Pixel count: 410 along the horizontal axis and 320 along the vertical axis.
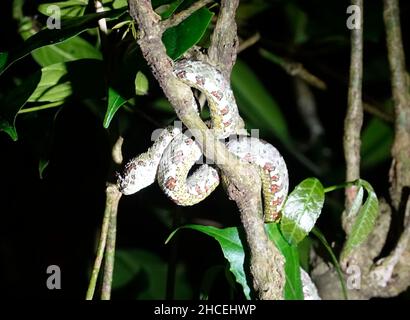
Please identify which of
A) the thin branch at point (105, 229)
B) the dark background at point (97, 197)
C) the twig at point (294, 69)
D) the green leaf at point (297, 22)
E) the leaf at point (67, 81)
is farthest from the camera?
the green leaf at point (297, 22)

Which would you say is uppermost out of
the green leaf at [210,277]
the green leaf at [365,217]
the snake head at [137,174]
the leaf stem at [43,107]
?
the leaf stem at [43,107]

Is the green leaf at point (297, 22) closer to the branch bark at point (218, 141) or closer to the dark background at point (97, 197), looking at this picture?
the dark background at point (97, 197)

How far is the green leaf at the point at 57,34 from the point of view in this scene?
803 mm

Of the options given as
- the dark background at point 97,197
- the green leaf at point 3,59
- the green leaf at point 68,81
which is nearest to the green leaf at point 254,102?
the dark background at point 97,197

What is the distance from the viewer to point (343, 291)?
106 centimetres

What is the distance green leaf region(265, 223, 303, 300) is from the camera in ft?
2.85

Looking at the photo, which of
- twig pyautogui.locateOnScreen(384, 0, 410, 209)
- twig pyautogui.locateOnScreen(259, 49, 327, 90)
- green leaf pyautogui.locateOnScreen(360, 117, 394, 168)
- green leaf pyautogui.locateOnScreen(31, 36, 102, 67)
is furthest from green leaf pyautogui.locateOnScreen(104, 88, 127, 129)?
green leaf pyautogui.locateOnScreen(360, 117, 394, 168)

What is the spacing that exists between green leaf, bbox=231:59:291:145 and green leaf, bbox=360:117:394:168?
269mm

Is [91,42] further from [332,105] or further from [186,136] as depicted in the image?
[332,105]

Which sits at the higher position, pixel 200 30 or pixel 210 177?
pixel 200 30

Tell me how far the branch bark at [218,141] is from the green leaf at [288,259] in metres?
0.04

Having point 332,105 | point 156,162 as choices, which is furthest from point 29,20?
point 332,105

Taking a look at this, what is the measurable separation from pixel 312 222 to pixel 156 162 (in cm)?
26

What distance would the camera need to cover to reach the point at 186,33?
0.80 meters
